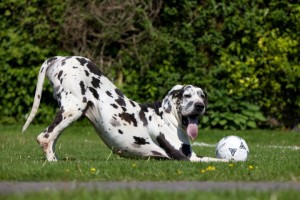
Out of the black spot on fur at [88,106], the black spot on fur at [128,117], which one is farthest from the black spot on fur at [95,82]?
the black spot on fur at [128,117]

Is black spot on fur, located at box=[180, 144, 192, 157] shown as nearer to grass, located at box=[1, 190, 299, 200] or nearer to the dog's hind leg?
the dog's hind leg

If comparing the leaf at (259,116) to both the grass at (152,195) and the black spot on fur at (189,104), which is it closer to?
the black spot on fur at (189,104)

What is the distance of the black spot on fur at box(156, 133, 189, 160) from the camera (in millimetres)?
9707

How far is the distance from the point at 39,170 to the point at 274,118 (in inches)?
435

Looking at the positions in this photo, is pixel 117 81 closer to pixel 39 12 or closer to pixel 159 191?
pixel 39 12

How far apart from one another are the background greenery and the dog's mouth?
7.43m

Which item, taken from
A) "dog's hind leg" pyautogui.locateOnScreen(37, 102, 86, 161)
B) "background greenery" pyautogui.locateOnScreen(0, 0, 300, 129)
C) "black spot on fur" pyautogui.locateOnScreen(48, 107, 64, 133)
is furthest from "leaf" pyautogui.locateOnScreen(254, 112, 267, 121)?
"black spot on fur" pyautogui.locateOnScreen(48, 107, 64, 133)

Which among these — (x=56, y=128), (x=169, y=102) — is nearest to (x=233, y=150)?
(x=169, y=102)

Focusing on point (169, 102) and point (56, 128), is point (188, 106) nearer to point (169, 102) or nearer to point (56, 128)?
point (169, 102)

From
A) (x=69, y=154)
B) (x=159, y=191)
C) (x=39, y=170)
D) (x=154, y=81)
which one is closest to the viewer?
(x=159, y=191)

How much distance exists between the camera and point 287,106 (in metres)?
18.0

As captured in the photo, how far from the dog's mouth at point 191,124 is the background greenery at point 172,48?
7428 millimetres

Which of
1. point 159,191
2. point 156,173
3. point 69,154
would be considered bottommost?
point 69,154

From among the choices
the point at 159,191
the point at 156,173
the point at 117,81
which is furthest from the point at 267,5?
the point at 159,191
